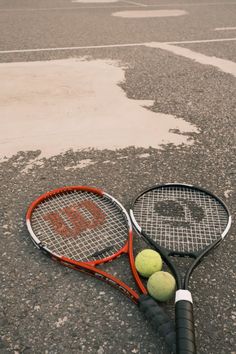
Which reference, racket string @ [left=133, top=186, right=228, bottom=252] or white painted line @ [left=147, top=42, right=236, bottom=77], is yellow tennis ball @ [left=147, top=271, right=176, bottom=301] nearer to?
racket string @ [left=133, top=186, right=228, bottom=252]

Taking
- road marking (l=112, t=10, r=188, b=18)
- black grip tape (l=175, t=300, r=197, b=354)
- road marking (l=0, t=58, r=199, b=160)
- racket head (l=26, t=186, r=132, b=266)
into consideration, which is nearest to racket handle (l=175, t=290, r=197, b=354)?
black grip tape (l=175, t=300, r=197, b=354)

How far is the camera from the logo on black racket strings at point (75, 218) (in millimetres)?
2922

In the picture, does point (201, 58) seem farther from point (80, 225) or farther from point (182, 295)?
point (182, 295)

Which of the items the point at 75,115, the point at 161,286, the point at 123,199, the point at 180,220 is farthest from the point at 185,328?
the point at 75,115

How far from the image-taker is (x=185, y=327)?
6.61 feet

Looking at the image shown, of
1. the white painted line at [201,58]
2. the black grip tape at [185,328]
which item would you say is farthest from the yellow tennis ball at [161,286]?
the white painted line at [201,58]

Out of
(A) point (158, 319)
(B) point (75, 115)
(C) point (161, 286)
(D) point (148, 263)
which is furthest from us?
(B) point (75, 115)

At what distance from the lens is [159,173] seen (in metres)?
3.66

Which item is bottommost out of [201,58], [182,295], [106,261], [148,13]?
[106,261]

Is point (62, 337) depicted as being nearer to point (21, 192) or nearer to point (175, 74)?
point (21, 192)

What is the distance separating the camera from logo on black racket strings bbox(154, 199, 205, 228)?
119 inches

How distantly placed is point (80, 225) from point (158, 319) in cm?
104

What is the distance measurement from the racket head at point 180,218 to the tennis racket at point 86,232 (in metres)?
0.19

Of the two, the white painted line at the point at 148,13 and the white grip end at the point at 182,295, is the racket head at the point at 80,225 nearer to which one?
the white grip end at the point at 182,295
